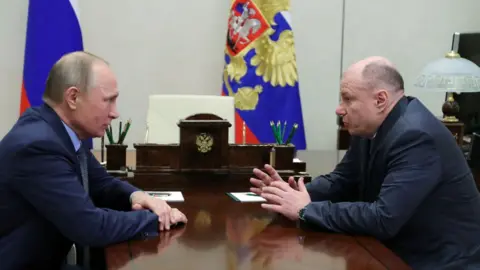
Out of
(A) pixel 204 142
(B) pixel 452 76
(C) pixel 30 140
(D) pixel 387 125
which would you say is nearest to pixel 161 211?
(C) pixel 30 140

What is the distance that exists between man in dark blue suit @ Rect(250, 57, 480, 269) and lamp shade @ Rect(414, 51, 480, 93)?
183cm

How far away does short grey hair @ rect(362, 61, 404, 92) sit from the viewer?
2.11 m

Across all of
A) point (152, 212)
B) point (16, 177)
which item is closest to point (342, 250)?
point (152, 212)

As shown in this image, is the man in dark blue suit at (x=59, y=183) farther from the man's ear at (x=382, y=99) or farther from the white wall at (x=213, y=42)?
the white wall at (x=213, y=42)

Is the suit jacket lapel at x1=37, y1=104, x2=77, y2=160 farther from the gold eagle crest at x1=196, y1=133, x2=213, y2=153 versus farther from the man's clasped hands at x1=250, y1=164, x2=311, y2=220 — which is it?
the gold eagle crest at x1=196, y1=133, x2=213, y2=153

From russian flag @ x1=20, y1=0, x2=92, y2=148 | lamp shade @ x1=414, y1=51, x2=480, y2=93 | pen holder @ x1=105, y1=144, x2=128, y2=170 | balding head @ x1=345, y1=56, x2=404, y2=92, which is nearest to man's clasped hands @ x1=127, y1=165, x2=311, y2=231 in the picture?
balding head @ x1=345, y1=56, x2=404, y2=92

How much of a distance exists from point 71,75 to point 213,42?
3142 millimetres

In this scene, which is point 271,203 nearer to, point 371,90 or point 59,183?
point 371,90

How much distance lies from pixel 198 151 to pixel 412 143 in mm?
995

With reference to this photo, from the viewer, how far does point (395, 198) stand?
1.91m

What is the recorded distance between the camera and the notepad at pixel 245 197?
95.7 inches

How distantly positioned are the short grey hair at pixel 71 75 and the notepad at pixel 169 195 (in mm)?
638

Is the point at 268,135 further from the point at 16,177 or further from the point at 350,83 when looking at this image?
the point at 16,177

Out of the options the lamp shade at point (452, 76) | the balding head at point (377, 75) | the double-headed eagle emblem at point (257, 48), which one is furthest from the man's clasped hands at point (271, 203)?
the double-headed eagle emblem at point (257, 48)
